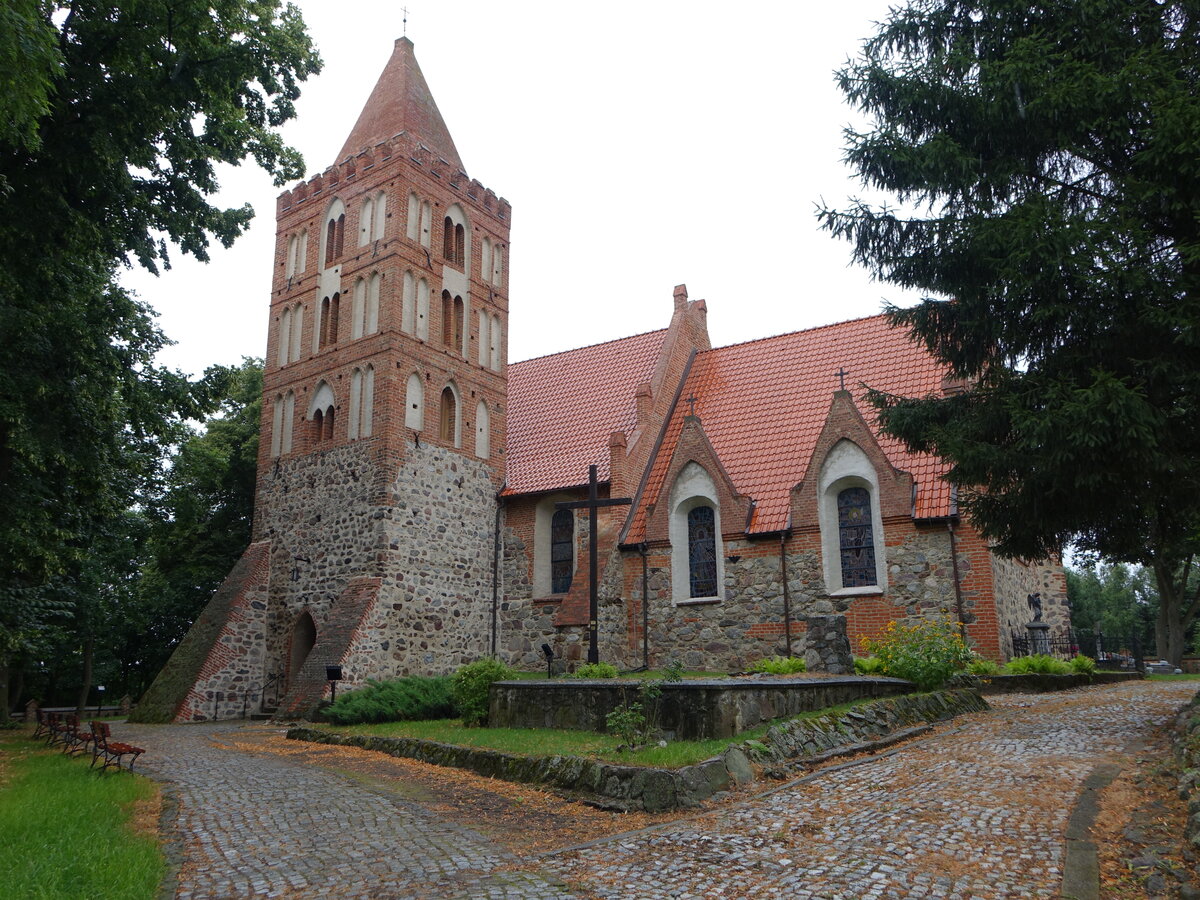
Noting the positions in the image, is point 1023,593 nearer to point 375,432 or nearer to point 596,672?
point 596,672

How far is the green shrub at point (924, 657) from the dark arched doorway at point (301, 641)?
13025 mm

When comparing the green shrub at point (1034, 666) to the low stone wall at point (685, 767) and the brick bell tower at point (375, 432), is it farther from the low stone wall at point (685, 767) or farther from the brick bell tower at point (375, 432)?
the brick bell tower at point (375, 432)

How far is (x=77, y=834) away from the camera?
678 cm

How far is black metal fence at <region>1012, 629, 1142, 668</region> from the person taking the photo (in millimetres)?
17828

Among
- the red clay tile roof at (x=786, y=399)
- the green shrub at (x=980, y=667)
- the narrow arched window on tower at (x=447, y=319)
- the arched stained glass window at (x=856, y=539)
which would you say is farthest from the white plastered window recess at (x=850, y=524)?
the narrow arched window on tower at (x=447, y=319)

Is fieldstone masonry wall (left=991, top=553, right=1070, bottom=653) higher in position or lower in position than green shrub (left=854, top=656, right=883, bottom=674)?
higher

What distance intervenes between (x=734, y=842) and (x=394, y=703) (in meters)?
10.3

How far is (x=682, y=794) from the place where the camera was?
301 inches

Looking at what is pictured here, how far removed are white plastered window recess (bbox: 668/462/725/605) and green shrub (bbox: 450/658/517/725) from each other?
6.63 metres

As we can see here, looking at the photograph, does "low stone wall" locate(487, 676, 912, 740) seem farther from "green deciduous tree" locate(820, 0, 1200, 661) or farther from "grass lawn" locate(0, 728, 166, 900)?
"grass lawn" locate(0, 728, 166, 900)

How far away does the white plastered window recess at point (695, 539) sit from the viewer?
19469mm

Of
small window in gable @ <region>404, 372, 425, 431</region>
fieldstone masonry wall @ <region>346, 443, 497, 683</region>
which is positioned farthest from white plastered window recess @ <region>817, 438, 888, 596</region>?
small window in gable @ <region>404, 372, 425, 431</region>

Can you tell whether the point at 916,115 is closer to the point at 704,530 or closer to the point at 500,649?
the point at 704,530

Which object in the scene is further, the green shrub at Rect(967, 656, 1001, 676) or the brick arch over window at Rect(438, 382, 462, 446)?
the brick arch over window at Rect(438, 382, 462, 446)
